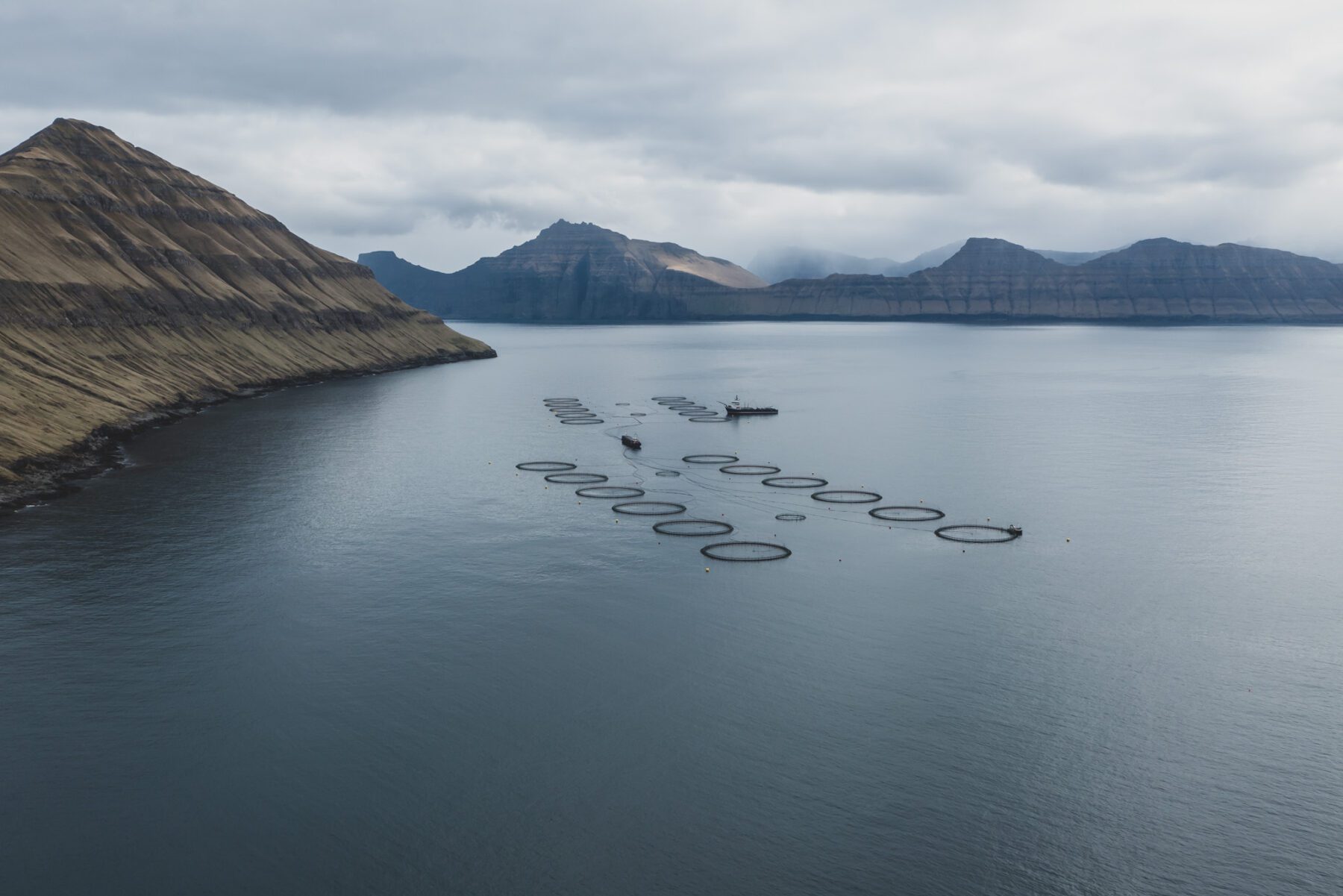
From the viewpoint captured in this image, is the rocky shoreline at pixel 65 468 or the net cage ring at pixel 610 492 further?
the net cage ring at pixel 610 492

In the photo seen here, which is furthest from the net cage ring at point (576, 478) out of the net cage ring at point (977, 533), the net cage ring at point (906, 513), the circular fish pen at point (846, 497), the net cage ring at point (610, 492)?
the net cage ring at point (977, 533)

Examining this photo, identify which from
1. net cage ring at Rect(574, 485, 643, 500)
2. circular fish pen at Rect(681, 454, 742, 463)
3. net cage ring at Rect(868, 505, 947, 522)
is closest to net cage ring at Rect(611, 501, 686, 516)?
net cage ring at Rect(574, 485, 643, 500)

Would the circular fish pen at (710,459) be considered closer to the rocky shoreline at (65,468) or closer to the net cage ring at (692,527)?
the net cage ring at (692,527)

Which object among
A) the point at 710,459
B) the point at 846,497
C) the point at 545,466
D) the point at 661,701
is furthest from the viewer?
the point at 710,459

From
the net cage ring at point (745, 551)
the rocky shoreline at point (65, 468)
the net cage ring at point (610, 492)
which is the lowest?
the net cage ring at point (745, 551)

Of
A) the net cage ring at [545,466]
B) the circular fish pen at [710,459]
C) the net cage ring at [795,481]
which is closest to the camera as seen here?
the net cage ring at [795,481]

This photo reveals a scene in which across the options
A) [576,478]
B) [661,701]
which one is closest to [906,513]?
[576,478]

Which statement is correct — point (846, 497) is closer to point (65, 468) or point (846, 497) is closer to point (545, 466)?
point (545, 466)
